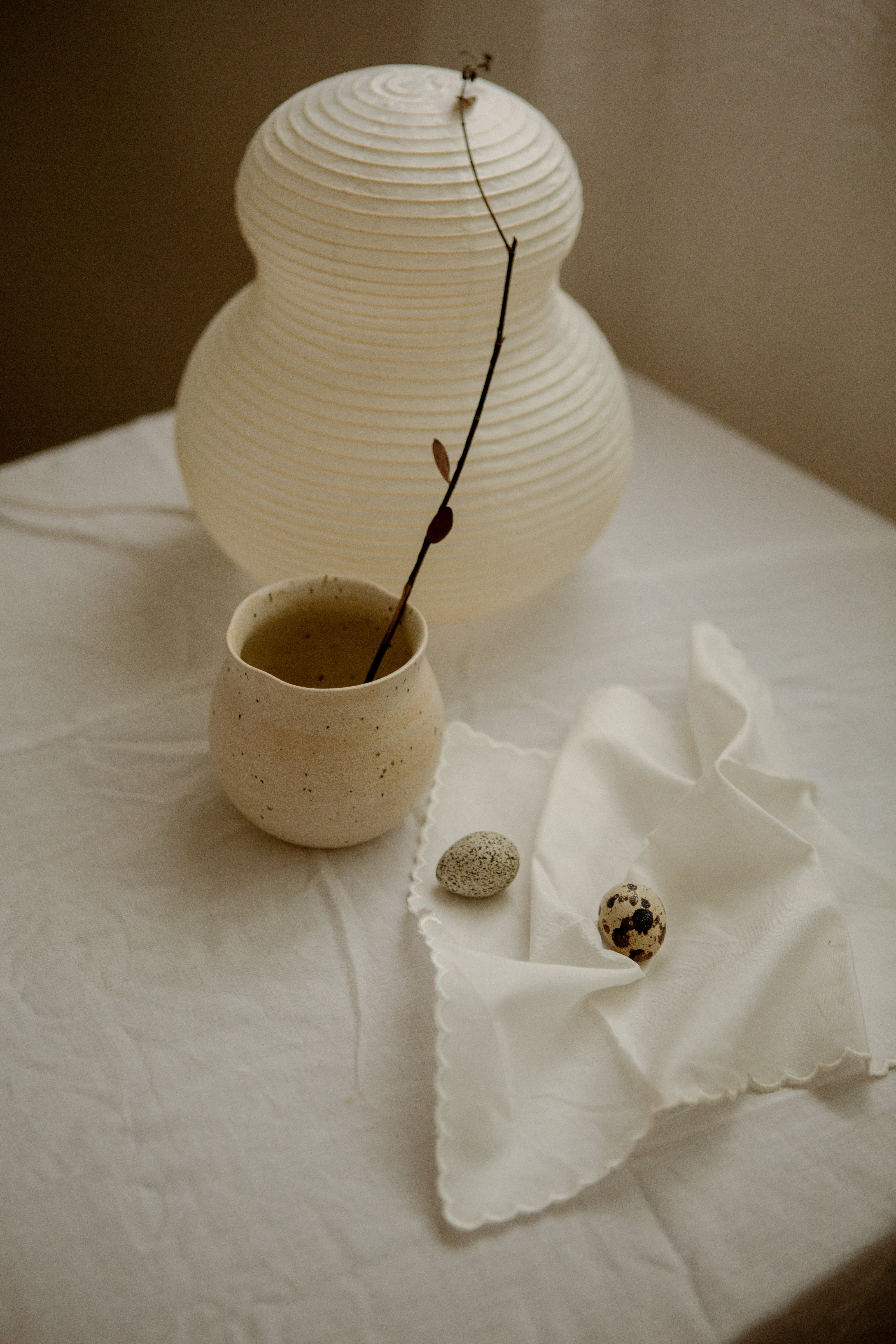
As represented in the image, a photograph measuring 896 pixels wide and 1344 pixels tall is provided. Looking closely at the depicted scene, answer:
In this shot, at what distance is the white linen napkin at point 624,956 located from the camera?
46 centimetres

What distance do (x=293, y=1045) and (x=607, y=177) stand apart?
3.26 ft

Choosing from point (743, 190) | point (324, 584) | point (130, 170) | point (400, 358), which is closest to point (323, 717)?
point (324, 584)

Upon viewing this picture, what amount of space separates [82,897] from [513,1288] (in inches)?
12.0

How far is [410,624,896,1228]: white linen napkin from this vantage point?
46 centimetres

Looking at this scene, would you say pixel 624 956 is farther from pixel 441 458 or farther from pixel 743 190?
pixel 743 190

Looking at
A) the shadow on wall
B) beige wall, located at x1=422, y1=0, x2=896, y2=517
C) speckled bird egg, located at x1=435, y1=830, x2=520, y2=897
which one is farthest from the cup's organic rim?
the shadow on wall

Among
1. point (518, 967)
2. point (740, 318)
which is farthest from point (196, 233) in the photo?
point (518, 967)

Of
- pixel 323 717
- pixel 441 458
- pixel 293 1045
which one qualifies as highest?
pixel 441 458

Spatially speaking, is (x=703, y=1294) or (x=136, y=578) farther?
(x=136, y=578)

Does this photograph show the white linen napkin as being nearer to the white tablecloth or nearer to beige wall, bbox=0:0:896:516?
the white tablecloth

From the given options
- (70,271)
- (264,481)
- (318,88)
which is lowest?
(70,271)

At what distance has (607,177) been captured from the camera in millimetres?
1130

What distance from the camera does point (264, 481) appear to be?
660 mm

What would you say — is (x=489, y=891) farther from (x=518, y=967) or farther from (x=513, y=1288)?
(x=513, y=1288)
